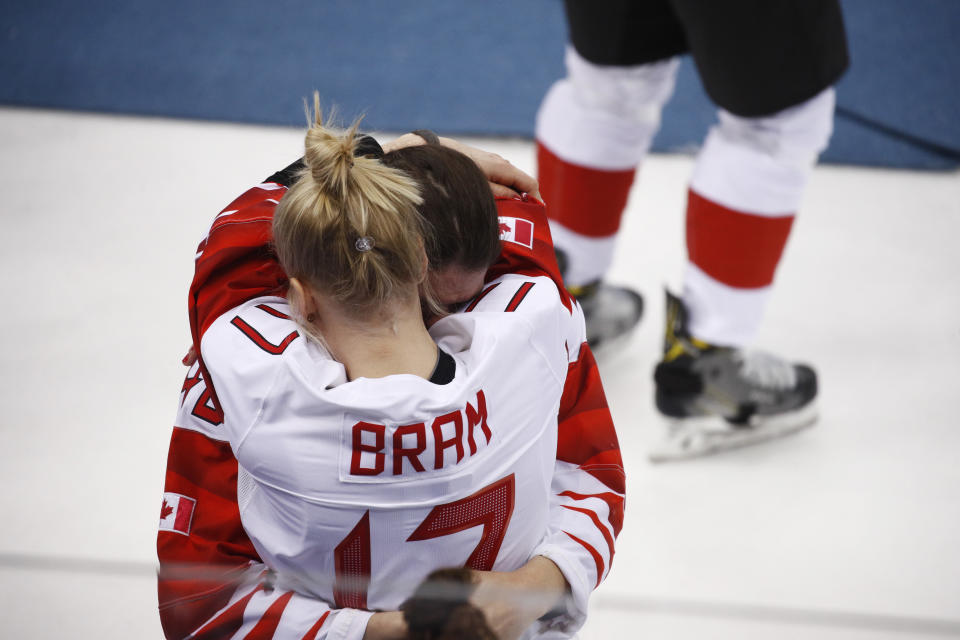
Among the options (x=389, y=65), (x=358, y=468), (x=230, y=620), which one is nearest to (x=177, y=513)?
(x=230, y=620)

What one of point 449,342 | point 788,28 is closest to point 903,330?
point 788,28

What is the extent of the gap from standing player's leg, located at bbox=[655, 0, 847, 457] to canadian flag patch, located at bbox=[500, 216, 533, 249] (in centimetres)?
49

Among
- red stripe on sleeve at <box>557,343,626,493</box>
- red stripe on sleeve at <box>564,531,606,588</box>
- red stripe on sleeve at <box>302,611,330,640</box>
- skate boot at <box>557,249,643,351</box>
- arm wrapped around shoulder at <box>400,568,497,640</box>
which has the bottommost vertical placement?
skate boot at <box>557,249,643,351</box>

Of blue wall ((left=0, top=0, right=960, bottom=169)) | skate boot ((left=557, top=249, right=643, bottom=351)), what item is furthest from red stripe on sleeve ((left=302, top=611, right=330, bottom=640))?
blue wall ((left=0, top=0, right=960, bottom=169))

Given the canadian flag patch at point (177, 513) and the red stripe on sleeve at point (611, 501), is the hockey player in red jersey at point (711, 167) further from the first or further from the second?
the canadian flag patch at point (177, 513)

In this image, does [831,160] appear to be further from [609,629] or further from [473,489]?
[473,489]

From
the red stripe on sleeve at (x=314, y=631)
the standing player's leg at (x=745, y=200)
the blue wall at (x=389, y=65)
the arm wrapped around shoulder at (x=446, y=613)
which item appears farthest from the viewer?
the blue wall at (x=389, y=65)

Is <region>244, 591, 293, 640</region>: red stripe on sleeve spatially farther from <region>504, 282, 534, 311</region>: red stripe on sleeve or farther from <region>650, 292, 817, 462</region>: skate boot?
<region>650, 292, 817, 462</region>: skate boot

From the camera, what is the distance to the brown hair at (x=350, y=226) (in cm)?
62

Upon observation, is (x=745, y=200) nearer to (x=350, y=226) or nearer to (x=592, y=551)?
(x=592, y=551)

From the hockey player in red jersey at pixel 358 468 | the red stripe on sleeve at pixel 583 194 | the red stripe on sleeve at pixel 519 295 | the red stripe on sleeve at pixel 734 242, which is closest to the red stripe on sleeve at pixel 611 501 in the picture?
the hockey player in red jersey at pixel 358 468

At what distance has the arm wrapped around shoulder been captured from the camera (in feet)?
1.84

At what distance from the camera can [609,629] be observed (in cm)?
87

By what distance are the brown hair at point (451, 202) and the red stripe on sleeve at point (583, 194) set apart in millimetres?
733
